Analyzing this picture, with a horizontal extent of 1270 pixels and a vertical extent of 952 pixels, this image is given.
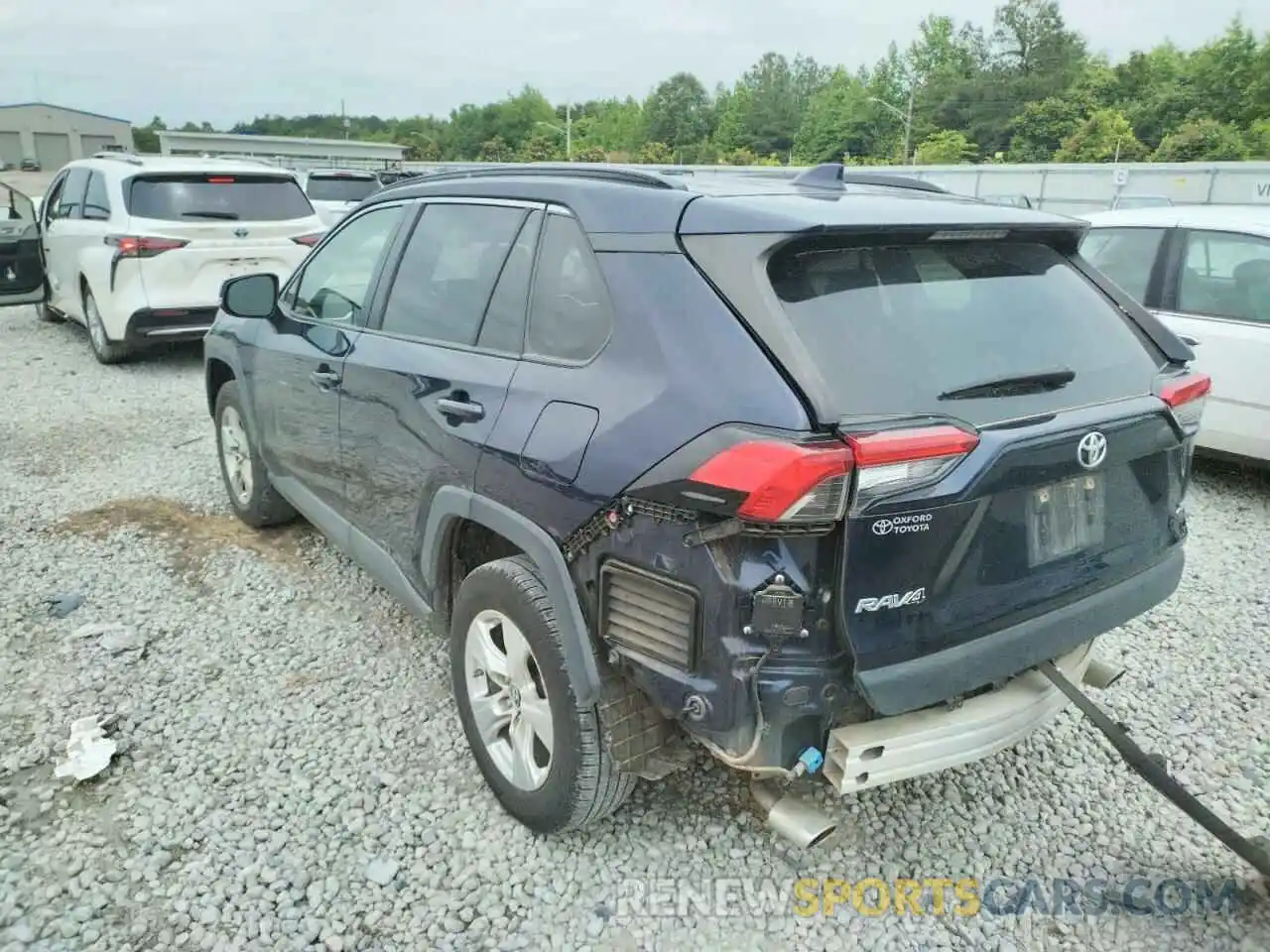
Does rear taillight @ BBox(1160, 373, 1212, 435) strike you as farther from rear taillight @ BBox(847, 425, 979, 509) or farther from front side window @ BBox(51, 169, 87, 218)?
front side window @ BBox(51, 169, 87, 218)

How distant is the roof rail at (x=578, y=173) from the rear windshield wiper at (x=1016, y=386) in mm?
873

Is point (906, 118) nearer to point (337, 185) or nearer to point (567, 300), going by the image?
point (337, 185)

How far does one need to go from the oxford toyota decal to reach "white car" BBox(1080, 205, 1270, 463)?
424 cm

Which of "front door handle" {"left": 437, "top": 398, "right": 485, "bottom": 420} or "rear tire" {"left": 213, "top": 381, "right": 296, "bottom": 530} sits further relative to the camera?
"rear tire" {"left": 213, "top": 381, "right": 296, "bottom": 530}

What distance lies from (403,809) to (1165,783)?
85.0 inches

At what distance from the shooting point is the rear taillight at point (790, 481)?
73.9 inches

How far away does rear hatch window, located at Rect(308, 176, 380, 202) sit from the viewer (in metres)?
17.1

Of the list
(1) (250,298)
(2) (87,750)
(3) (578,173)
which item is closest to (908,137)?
(1) (250,298)

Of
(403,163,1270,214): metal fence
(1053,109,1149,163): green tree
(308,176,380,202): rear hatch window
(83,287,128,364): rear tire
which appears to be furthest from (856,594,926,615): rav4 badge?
(1053,109,1149,163): green tree

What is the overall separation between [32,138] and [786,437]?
81.7 metres

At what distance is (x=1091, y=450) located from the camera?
227 cm

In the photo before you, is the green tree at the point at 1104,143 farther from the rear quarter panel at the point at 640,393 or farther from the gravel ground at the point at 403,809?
the rear quarter panel at the point at 640,393

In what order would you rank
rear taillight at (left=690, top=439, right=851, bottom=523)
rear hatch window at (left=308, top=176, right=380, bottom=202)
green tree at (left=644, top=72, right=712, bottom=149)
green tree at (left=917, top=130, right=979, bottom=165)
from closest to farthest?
rear taillight at (left=690, top=439, right=851, bottom=523) → rear hatch window at (left=308, top=176, right=380, bottom=202) → green tree at (left=917, top=130, right=979, bottom=165) → green tree at (left=644, top=72, right=712, bottom=149)

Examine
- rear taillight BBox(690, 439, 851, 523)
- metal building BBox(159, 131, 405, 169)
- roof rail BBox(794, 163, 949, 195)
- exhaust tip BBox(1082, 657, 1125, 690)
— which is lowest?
exhaust tip BBox(1082, 657, 1125, 690)
